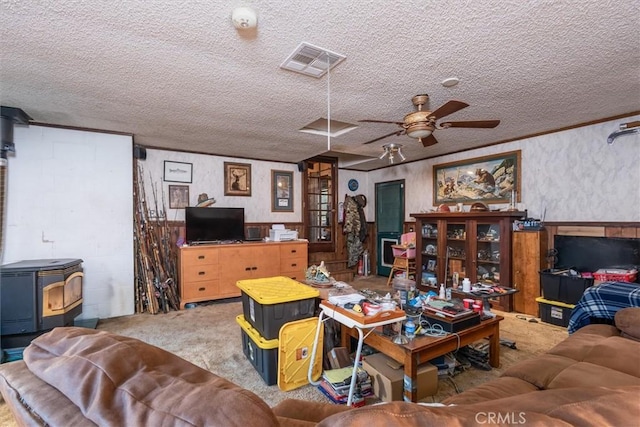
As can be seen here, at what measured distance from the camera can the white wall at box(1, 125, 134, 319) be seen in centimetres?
320

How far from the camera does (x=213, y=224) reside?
4441 millimetres

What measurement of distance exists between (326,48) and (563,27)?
136 cm

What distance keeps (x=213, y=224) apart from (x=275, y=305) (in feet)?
8.77

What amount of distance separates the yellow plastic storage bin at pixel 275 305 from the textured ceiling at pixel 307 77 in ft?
5.51

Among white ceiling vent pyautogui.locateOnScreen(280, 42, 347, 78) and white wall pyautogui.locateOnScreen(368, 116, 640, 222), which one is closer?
white ceiling vent pyautogui.locateOnScreen(280, 42, 347, 78)

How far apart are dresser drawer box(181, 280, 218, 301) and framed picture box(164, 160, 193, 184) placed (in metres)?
1.63

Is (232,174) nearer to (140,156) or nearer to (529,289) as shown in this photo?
(140,156)

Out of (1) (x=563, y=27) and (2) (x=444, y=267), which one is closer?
(1) (x=563, y=27)

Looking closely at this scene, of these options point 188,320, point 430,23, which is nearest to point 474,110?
point 430,23

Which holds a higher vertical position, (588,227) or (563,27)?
(563,27)

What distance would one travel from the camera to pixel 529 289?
11.9 ft

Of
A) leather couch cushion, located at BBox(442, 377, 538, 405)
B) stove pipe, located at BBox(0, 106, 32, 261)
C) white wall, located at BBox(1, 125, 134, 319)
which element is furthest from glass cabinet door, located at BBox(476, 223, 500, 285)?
stove pipe, located at BBox(0, 106, 32, 261)

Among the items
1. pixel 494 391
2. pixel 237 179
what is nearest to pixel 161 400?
pixel 494 391

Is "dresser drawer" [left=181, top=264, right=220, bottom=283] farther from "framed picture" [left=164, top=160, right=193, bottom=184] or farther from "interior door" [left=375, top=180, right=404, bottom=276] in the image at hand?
"interior door" [left=375, top=180, right=404, bottom=276]
